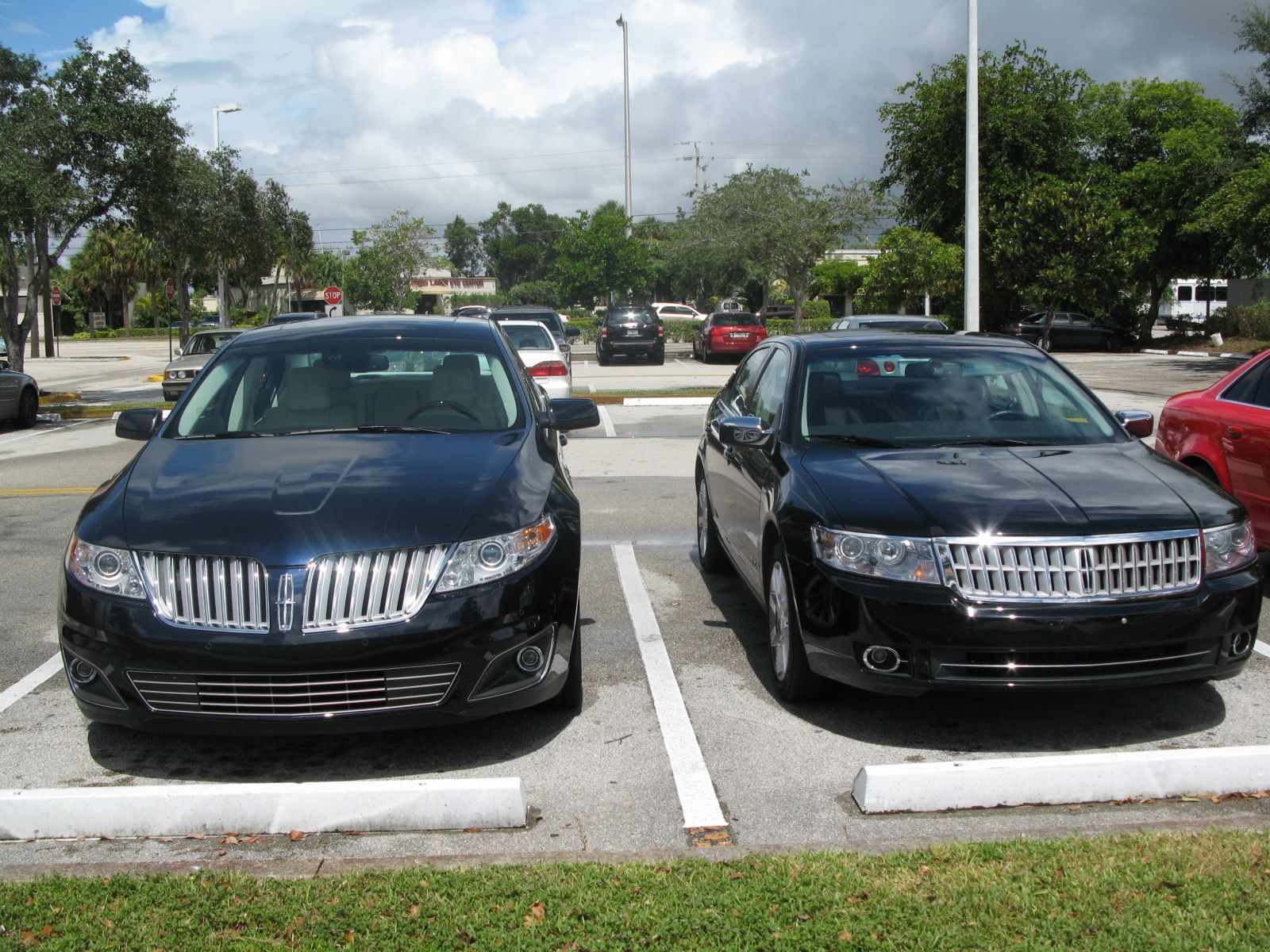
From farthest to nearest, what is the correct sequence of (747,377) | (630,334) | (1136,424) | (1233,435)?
(630,334)
(747,377)
(1233,435)
(1136,424)

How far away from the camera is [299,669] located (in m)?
3.98

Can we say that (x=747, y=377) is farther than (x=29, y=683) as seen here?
Yes

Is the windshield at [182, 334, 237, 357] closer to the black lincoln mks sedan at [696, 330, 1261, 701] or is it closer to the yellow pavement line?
the yellow pavement line

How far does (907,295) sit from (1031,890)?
98.5 feet

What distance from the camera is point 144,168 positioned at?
20.1 m

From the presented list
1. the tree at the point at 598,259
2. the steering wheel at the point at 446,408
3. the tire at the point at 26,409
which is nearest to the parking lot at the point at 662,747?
the steering wheel at the point at 446,408

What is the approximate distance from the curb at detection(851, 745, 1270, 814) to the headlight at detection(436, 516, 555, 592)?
1.40 m

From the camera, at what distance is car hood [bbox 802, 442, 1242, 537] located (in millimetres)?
4410

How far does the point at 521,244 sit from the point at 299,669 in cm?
13037

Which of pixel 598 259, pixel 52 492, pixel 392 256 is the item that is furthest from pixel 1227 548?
pixel 392 256

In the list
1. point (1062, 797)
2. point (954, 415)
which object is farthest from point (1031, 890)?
point (954, 415)

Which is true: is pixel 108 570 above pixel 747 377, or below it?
below

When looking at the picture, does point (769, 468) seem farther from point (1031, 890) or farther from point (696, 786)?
point (1031, 890)

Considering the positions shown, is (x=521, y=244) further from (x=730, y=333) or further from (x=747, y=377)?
(x=747, y=377)
